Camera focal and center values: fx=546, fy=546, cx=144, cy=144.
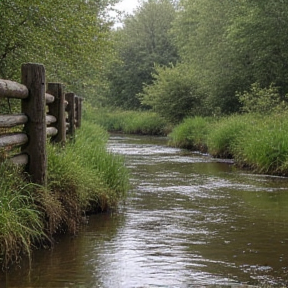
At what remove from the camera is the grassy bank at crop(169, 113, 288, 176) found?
13.2m

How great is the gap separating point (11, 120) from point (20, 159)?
494 millimetres

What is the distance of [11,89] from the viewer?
5.82 meters

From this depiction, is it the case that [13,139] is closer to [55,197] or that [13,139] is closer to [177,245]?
[55,197]

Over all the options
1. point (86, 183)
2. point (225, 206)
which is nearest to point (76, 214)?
point (86, 183)

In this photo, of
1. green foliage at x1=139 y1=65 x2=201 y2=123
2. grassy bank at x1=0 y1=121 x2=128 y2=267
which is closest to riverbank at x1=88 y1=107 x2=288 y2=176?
green foliage at x1=139 y1=65 x2=201 y2=123

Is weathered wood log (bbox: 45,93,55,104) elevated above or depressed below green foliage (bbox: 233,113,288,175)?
above

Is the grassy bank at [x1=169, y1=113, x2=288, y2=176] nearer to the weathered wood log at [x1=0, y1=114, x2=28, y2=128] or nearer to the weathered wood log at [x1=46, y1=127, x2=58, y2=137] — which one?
the weathered wood log at [x1=46, y1=127, x2=58, y2=137]

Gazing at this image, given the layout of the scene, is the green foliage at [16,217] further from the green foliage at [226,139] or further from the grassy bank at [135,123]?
the grassy bank at [135,123]

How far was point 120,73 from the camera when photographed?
159ft

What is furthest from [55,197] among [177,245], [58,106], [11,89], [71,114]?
[71,114]

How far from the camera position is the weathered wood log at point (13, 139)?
18.7 feet

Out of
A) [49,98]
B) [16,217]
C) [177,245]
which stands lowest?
[177,245]

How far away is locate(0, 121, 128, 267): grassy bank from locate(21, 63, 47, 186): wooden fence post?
0.75ft

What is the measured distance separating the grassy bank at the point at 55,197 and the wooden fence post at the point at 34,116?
229mm
